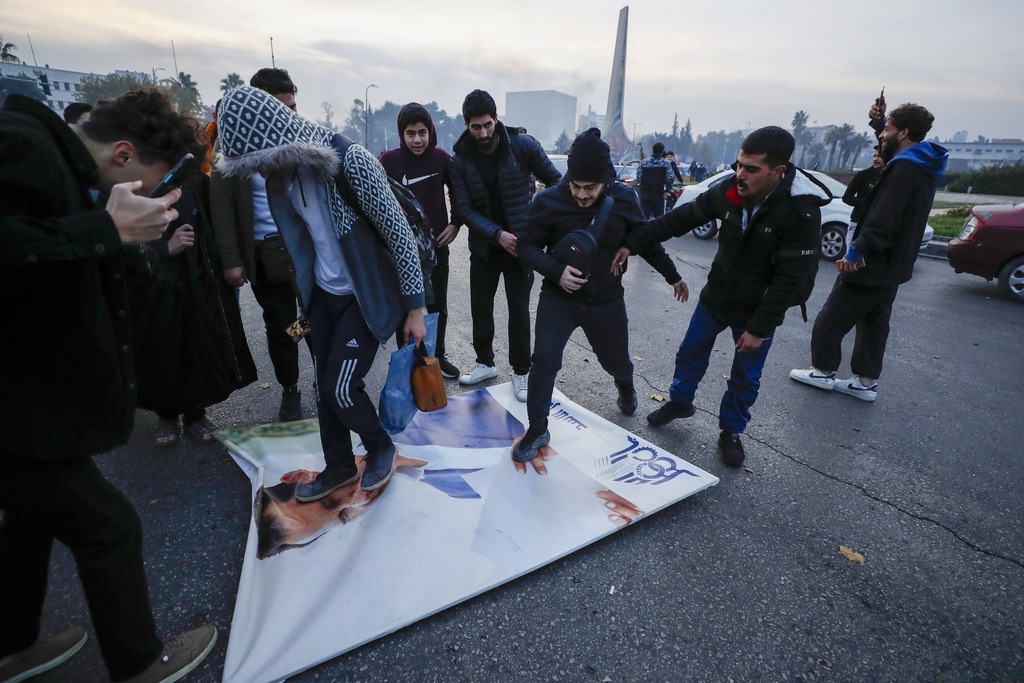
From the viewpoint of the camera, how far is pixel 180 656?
1.78 m

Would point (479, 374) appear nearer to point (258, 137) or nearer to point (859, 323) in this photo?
point (258, 137)

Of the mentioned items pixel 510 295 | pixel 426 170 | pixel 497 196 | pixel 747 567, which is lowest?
pixel 747 567

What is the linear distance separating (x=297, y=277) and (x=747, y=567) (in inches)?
96.4

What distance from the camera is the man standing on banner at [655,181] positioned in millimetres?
11422

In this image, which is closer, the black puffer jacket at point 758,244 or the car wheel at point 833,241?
the black puffer jacket at point 758,244

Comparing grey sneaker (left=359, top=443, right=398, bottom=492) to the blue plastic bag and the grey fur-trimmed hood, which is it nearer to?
the blue plastic bag

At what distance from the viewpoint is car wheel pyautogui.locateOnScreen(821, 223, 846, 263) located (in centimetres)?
938

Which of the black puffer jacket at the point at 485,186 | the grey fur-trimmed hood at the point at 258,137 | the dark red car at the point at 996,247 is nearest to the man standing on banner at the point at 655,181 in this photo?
the dark red car at the point at 996,247

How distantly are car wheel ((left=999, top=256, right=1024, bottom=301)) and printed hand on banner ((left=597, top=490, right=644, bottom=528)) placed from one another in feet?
24.9

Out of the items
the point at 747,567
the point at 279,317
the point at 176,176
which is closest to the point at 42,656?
the point at 176,176

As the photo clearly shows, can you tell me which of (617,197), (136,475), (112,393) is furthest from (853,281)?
(136,475)

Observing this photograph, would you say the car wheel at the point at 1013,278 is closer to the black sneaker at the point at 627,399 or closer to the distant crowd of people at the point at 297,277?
the distant crowd of people at the point at 297,277

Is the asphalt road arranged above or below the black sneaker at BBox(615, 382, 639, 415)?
below

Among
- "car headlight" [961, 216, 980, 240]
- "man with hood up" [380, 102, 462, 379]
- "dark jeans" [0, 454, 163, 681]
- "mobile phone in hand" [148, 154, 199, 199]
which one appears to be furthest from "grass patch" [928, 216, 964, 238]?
"dark jeans" [0, 454, 163, 681]
